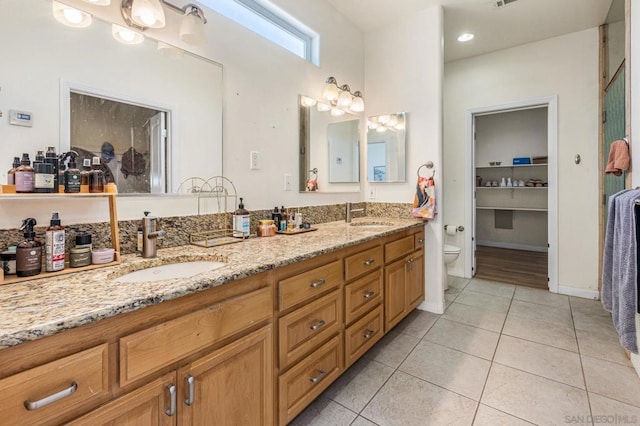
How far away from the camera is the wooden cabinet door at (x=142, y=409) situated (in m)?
0.74

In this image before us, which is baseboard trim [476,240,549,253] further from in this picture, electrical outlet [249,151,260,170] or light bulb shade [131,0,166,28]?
light bulb shade [131,0,166,28]

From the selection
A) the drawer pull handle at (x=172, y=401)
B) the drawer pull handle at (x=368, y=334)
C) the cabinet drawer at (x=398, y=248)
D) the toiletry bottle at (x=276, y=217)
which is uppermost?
the toiletry bottle at (x=276, y=217)

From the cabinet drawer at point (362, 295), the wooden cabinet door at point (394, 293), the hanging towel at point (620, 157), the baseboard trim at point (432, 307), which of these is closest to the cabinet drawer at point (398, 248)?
the wooden cabinet door at point (394, 293)

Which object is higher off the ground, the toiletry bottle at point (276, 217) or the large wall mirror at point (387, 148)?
the large wall mirror at point (387, 148)

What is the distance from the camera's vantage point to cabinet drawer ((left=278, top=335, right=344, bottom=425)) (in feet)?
4.19

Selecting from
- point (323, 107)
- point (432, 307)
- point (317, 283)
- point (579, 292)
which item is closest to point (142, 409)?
point (317, 283)

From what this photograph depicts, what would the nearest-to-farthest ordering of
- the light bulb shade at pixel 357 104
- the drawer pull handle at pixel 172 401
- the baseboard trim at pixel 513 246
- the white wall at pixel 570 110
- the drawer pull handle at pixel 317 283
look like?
1. the drawer pull handle at pixel 172 401
2. the drawer pull handle at pixel 317 283
3. the light bulb shade at pixel 357 104
4. the white wall at pixel 570 110
5. the baseboard trim at pixel 513 246

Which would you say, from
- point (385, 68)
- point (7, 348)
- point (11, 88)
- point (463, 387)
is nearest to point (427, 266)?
point (463, 387)

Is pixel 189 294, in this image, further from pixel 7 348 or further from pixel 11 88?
pixel 11 88

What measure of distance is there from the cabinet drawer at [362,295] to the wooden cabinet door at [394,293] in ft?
0.37

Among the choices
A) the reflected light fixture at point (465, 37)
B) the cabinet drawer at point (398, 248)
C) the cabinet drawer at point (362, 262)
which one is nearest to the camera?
the cabinet drawer at point (362, 262)

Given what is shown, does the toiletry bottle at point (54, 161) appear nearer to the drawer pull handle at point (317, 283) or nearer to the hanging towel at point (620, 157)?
the drawer pull handle at point (317, 283)

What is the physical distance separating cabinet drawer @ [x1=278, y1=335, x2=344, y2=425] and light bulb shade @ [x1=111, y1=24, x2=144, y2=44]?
1.67 metres

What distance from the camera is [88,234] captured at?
1.18 m
